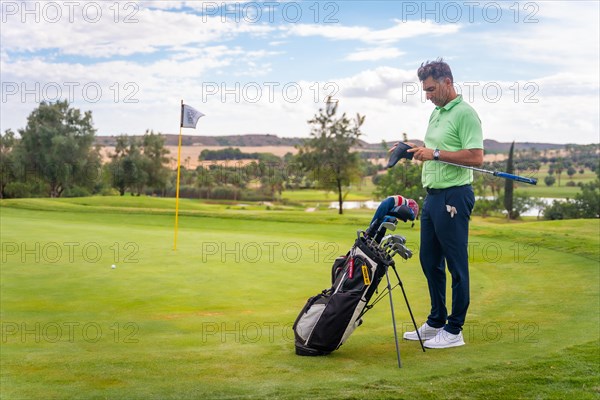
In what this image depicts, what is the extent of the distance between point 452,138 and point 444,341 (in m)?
1.74

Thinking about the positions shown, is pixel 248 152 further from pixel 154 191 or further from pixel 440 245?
pixel 440 245

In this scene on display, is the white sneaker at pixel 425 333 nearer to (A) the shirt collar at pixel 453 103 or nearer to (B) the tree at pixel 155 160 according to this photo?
(A) the shirt collar at pixel 453 103

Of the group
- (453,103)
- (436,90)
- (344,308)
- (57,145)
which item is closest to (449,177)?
(453,103)

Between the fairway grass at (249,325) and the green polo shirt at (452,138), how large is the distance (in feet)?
4.72

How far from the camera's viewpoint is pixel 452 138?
579 cm

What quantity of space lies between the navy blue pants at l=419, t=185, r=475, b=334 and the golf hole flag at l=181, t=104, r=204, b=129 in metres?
10.2

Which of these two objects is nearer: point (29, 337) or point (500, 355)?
point (500, 355)

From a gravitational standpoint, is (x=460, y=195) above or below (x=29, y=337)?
above

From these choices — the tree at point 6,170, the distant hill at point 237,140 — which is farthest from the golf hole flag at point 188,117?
the distant hill at point 237,140

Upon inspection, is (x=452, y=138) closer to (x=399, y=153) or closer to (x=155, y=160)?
(x=399, y=153)

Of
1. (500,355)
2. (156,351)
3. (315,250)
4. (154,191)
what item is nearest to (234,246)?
(315,250)

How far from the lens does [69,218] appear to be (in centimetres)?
2373

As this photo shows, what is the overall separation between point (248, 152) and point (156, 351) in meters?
120

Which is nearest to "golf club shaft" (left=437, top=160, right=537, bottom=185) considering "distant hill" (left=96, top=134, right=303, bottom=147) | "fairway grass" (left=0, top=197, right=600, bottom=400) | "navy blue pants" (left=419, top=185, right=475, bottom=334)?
"navy blue pants" (left=419, top=185, right=475, bottom=334)
